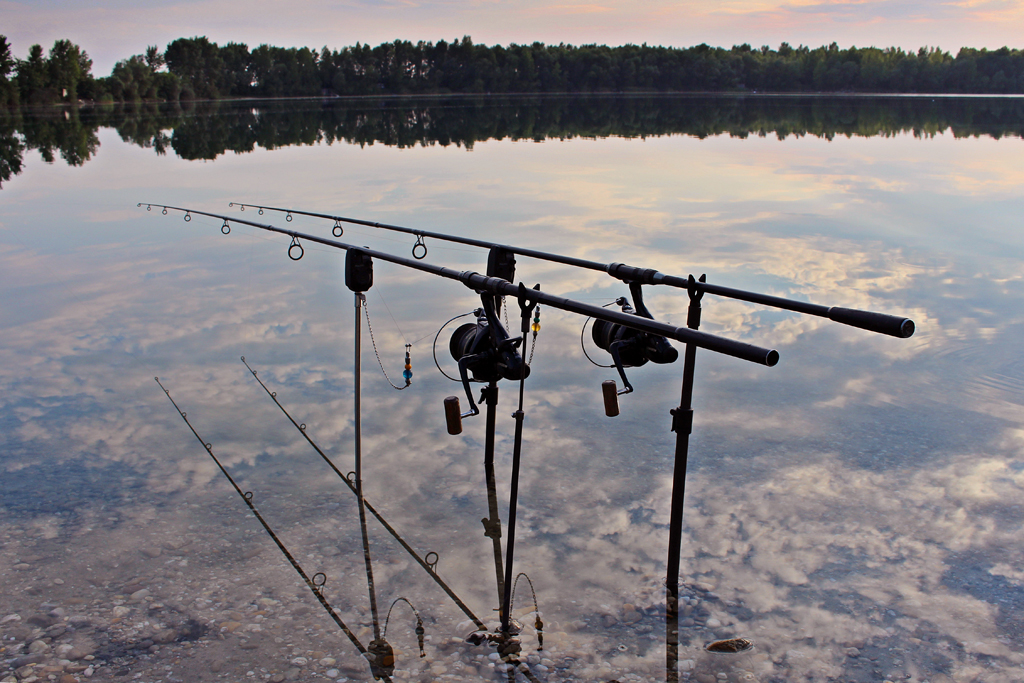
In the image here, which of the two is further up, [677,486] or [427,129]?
[427,129]

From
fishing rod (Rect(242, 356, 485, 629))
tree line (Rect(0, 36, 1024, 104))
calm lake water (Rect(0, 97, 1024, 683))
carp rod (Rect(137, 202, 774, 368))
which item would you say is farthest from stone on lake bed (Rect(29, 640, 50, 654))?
tree line (Rect(0, 36, 1024, 104))

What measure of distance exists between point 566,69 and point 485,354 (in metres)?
141

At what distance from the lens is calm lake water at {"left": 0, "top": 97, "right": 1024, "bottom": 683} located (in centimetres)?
496

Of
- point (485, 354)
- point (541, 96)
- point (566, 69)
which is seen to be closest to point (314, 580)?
point (485, 354)

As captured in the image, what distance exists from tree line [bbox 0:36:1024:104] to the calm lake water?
401ft

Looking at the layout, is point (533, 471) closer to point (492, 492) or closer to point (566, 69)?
point (492, 492)

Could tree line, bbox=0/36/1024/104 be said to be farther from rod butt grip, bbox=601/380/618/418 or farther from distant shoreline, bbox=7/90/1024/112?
rod butt grip, bbox=601/380/618/418

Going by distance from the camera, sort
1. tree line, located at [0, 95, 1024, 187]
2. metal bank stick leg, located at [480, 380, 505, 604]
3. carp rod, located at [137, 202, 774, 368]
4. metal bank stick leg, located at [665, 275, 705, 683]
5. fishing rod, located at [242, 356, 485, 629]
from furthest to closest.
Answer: tree line, located at [0, 95, 1024, 187] → metal bank stick leg, located at [480, 380, 505, 604] → fishing rod, located at [242, 356, 485, 629] → metal bank stick leg, located at [665, 275, 705, 683] → carp rod, located at [137, 202, 774, 368]

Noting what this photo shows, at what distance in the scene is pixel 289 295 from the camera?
1315 cm

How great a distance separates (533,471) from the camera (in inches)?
275

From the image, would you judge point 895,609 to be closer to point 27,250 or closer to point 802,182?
point 27,250

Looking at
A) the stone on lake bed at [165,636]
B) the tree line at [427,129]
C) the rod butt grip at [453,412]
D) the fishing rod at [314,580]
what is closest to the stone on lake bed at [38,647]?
the stone on lake bed at [165,636]

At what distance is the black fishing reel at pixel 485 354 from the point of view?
14.9ft

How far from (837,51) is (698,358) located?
147 m
